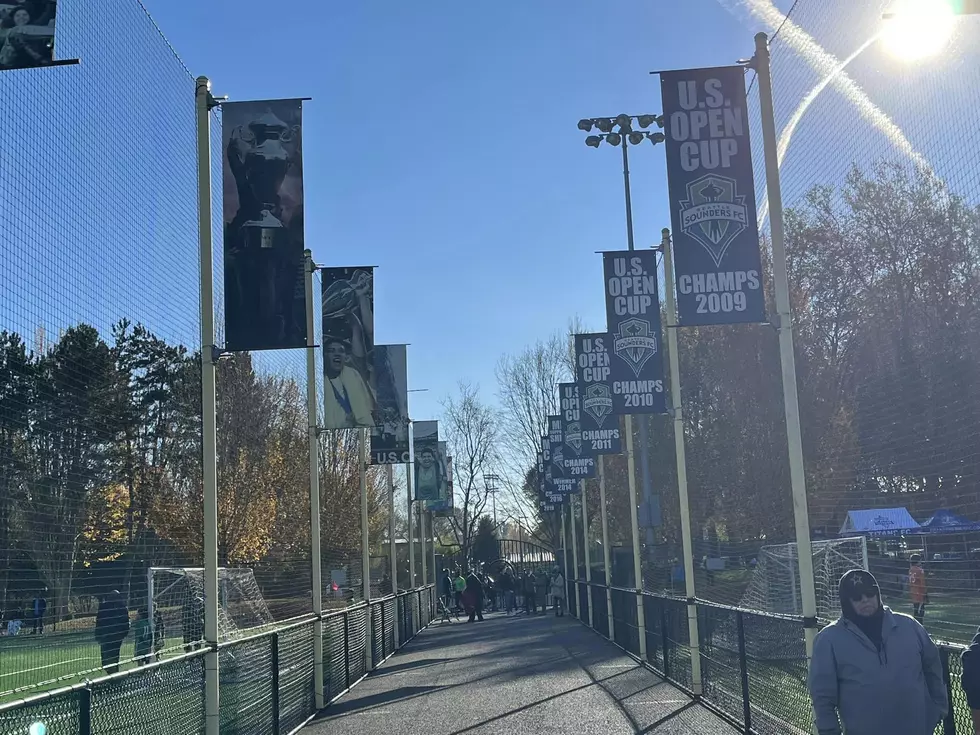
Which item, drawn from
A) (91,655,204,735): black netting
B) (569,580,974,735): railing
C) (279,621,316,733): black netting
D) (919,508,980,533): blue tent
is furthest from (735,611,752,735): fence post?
(919,508,980,533): blue tent

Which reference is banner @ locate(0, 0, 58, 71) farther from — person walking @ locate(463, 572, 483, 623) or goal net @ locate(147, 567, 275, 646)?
person walking @ locate(463, 572, 483, 623)

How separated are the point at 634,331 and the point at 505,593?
3097 centimetres

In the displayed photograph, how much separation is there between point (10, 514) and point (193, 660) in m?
1.81

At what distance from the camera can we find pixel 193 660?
8.24 m

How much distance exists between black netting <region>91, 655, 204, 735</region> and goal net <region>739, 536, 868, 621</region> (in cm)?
980

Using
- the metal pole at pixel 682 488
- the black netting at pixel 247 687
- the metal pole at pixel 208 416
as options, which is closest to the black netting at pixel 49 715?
the metal pole at pixel 208 416

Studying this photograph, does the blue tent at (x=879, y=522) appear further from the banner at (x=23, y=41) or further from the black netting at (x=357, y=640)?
the banner at (x=23, y=41)

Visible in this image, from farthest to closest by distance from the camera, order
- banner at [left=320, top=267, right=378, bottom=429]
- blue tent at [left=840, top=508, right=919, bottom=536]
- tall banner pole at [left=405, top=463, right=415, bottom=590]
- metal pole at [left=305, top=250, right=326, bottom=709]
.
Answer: tall banner pole at [left=405, top=463, right=415, bottom=590] → blue tent at [left=840, top=508, right=919, bottom=536] → banner at [left=320, top=267, right=378, bottom=429] → metal pole at [left=305, top=250, right=326, bottom=709]

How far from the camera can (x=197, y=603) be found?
1551 cm

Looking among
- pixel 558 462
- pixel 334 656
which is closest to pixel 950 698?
pixel 334 656

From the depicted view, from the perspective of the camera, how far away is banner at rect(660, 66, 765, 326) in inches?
356

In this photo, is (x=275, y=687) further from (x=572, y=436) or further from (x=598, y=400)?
(x=572, y=436)

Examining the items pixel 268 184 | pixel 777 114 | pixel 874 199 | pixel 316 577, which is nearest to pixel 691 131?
pixel 777 114

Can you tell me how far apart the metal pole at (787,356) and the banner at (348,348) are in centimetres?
681
